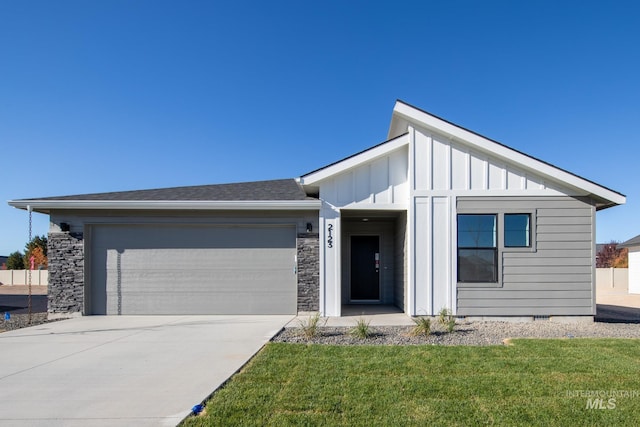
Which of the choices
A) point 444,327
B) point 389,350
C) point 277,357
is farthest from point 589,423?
point 444,327

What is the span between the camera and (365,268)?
11.8 m

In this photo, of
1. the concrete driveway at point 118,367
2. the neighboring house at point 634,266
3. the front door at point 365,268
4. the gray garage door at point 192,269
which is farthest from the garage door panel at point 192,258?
the neighboring house at point 634,266

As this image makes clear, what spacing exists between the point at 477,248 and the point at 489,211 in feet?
2.98

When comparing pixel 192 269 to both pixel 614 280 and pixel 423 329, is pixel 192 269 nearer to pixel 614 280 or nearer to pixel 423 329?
pixel 423 329

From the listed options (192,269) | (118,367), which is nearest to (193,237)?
(192,269)

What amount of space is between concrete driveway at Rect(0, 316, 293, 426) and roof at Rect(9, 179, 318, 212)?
281 cm

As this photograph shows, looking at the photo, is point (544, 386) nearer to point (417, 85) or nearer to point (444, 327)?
point (444, 327)

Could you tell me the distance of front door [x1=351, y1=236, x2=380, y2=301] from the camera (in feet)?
38.3

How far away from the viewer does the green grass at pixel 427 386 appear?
3436 mm

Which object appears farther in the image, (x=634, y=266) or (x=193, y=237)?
(x=634, y=266)

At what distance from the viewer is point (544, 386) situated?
4.21m

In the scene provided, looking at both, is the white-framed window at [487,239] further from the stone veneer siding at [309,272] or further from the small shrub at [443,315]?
the stone veneer siding at [309,272]

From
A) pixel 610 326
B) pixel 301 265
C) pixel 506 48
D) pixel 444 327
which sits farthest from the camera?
pixel 506 48

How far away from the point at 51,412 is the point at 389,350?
4286 millimetres
